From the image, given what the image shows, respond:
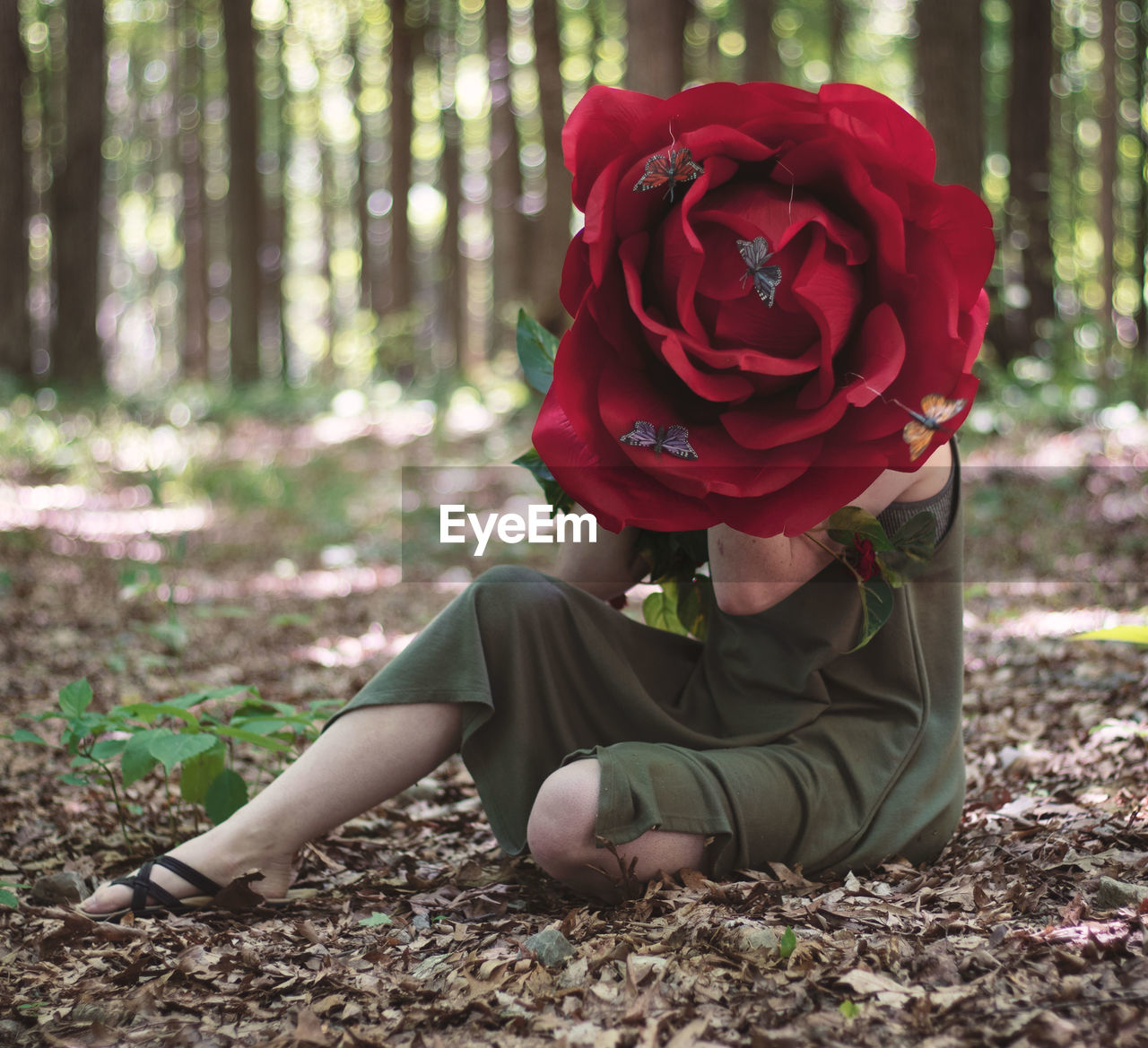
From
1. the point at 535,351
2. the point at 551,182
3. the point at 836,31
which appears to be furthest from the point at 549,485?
the point at 836,31

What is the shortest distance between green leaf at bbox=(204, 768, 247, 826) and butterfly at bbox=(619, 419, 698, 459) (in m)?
1.54

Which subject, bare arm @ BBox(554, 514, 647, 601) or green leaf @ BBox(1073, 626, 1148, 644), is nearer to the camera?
green leaf @ BBox(1073, 626, 1148, 644)

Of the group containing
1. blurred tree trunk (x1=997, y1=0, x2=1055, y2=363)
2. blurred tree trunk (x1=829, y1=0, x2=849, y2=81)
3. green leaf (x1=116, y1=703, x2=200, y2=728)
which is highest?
blurred tree trunk (x1=829, y1=0, x2=849, y2=81)

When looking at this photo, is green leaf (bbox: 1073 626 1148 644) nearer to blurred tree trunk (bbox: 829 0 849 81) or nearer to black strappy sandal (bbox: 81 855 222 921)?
black strappy sandal (bbox: 81 855 222 921)

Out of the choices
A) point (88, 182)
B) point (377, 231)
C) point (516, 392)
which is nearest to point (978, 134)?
point (516, 392)

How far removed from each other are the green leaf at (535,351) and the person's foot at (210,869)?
1090mm

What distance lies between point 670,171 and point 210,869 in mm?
1642

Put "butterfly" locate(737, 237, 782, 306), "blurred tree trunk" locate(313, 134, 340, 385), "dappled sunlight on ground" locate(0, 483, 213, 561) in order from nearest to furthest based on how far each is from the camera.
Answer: "butterfly" locate(737, 237, 782, 306) < "dappled sunlight on ground" locate(0, 483, 213, 561) < "blurred tree trunk" locate(313, 134, 340, 385)

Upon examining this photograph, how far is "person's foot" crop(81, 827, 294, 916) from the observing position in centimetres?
207

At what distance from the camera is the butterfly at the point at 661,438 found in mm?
1170

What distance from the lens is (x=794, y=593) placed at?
2029mm

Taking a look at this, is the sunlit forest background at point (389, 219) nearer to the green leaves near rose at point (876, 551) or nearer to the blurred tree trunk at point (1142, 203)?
the blurred tree trunk at point (1142, 203)

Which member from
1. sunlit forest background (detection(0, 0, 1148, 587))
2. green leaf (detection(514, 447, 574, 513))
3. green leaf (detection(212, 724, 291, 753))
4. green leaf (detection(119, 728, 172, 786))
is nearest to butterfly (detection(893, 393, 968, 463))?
green leaf (detection(514, 447, 574, 513))

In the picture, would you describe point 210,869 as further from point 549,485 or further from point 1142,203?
point 1142,203
